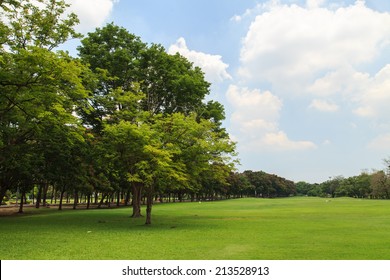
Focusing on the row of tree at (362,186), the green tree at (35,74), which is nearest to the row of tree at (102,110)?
the green tree at (35,74)

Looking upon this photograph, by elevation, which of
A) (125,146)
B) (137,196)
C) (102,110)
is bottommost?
(137,196)

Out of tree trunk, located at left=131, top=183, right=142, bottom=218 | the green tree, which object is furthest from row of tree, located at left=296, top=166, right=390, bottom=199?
the green tree

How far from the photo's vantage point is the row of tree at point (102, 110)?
2047cm

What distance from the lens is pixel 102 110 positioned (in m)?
35.9

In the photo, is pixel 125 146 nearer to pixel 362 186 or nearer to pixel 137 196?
pixel 137 196

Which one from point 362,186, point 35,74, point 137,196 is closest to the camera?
point 35,74

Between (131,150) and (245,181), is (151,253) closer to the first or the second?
(131,150)

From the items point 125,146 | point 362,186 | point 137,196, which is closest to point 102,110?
point 137,196

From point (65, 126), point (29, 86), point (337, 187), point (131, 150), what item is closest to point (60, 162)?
point (65, 126)

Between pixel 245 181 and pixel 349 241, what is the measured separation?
401ft

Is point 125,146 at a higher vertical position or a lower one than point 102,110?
lower

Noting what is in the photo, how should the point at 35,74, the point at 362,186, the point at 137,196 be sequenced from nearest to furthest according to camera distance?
the point at 35,74, the point at 137,196, the point at 362,186

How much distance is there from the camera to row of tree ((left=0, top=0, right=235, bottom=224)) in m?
20.5

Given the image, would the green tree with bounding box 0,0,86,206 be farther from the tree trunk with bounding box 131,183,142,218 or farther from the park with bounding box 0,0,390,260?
the tree trunk with bounding box 131,183,142,218
